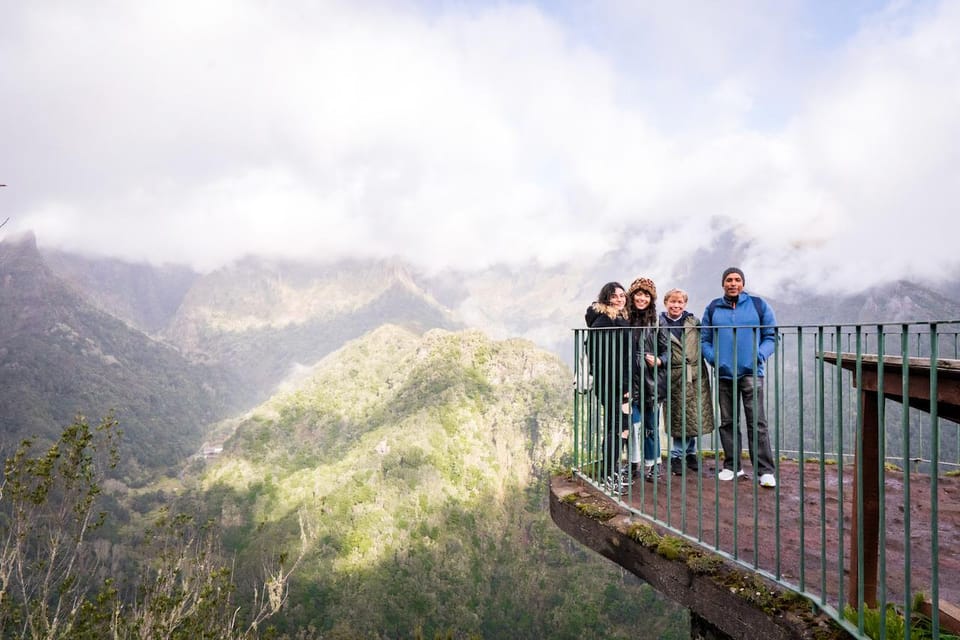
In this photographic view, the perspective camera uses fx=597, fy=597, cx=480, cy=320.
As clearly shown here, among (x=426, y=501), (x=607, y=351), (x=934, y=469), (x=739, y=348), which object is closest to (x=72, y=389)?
(x=426, y=501)

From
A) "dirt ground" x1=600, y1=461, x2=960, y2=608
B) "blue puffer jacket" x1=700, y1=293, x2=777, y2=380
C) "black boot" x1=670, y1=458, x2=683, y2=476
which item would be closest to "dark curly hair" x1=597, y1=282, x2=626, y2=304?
"blue puffer jacket" x1=700, y1=293, x2=777, y2=380

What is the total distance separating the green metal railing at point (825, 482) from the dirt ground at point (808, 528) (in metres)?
0.01

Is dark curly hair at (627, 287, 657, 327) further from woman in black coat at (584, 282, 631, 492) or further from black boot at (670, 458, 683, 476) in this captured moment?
black boot at (670, 458, 683, 476)

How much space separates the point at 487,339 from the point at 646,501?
128617mm

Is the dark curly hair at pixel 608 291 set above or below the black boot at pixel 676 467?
above

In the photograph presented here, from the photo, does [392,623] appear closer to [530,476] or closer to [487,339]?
[530,476]

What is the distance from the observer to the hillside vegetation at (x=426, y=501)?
74.2 m

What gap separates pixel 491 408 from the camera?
118500 mm

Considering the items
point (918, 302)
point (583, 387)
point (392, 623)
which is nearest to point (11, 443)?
point (392, 623)

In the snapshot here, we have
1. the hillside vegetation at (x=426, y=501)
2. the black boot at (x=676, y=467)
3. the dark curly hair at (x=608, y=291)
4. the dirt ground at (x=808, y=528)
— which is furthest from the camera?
the hillside vegetation at (x=426, y=501)

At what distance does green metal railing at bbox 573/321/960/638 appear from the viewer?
2.28 metres

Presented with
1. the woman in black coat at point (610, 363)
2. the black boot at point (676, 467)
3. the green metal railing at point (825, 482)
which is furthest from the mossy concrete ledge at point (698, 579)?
the black boot at point (676, 467)

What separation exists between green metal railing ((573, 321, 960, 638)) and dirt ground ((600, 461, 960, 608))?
0.01 m

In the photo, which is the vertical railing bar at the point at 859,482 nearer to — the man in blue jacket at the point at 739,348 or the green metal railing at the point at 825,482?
the green metal railing at the point at 825,482
